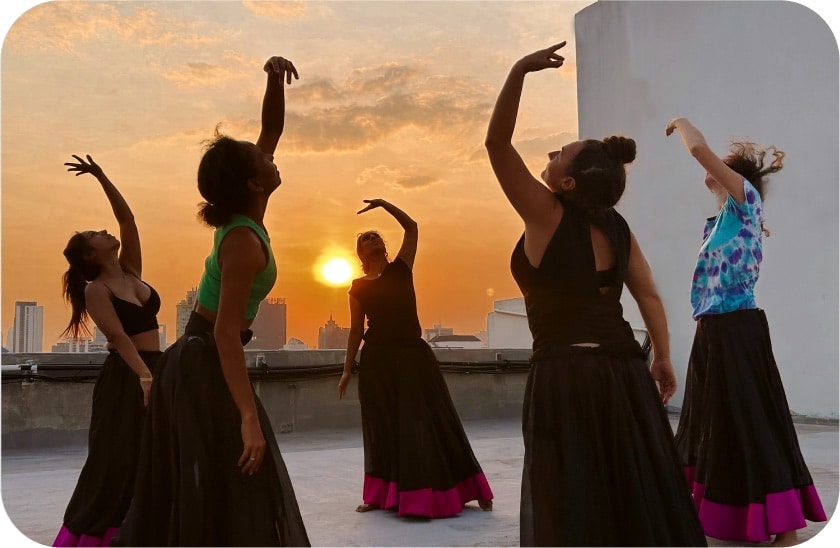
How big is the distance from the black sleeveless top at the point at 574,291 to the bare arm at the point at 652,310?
126mm

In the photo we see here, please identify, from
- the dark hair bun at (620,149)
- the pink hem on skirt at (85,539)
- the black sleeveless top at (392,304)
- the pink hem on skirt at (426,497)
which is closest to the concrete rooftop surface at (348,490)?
the pink hem on skirt at (426,497)

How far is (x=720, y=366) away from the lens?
402 cm

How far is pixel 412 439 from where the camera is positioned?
489cm

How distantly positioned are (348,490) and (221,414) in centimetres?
327

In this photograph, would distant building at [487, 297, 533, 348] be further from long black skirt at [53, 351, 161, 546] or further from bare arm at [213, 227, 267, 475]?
bare arm at [213, 227, 267, 475]

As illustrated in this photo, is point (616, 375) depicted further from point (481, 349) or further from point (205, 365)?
point (481, 349)

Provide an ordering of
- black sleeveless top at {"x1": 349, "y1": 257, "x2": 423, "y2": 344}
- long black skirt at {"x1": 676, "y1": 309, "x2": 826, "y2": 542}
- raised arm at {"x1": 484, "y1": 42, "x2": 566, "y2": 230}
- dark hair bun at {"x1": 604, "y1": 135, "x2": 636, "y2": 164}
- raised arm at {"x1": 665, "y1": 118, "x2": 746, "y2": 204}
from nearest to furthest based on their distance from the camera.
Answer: raised arm at {"x1": 484, "y1": 42, "x2": 566, "y2": 230} → dark hair bun at {"x1": 604, "y1": 135, "x2": 636, "y2": 164} → raised arm at {"x1": 665, "y1": 118, "x2": 746, "y2": 204} → long black skirt at {"x1": 676, "y1": 309, "x2": 826, "y2": 542} → black sleeveless top at {"x1": 349, "y1": 257, "x2": 423, "y2": 344}

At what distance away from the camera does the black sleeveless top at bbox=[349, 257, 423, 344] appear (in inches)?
205

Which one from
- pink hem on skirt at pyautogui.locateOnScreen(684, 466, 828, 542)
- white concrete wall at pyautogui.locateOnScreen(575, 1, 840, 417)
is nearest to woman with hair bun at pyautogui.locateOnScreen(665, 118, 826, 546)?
pink hem on skirt at pyautogui.locateOnScreen(684, 466, 828, 542)

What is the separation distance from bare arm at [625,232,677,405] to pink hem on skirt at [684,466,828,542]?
1048 mm

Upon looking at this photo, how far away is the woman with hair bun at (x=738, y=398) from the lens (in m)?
3.77

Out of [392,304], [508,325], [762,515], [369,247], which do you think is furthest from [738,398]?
[508,325]

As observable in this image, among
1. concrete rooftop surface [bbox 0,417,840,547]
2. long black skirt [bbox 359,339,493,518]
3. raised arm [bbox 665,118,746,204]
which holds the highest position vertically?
raised arm [bbox 665,118,746,204]

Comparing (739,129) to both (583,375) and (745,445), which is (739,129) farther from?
(583,375)
